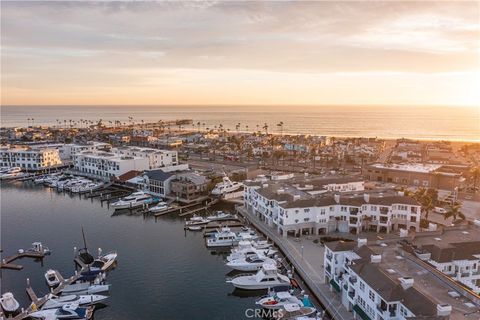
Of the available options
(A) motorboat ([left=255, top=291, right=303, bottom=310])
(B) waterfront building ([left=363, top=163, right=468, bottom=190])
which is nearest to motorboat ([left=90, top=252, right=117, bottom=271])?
(A) motorboat ([left=255, top=291, right=303, bottom=310])

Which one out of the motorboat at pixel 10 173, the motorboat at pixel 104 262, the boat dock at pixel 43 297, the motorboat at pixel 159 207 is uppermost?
the motorboat at pixel 10 173

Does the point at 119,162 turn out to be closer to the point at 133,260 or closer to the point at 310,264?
the point at 133,260

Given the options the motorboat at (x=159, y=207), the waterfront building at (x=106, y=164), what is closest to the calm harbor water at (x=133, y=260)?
the motorboat at (x=159, y=207)

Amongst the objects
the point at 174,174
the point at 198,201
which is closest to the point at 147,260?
the point at 198,201

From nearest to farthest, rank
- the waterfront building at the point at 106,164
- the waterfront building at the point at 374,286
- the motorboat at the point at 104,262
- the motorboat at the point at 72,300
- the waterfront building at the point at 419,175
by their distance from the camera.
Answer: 1. the waterfront building at the point at 374,286
2. the motorboat at the point at 72,300
3. the motorboat at the point at 104,262
4. the waterfront building at the point at 419,175
5. the waterfront building at the point at 106,164

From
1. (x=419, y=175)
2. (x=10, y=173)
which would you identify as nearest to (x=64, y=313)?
(x=419, y=175)

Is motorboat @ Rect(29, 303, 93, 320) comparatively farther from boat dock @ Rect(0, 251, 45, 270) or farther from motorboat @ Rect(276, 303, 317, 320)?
motorboat @ Rect(276, 303, 317, 320)

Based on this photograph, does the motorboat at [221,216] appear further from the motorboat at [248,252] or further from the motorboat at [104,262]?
the motorboat at [104,262]
